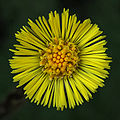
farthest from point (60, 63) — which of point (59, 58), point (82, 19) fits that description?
point (82, 19)

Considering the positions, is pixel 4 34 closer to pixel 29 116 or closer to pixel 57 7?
pixel 57 7

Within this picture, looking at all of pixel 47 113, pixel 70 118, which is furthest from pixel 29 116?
pixel 70 118

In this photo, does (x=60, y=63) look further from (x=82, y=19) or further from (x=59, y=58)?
(x=82, y=19)

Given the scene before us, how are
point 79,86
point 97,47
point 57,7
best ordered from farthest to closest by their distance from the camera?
point 57,7 < point 79,86 < point 97,47

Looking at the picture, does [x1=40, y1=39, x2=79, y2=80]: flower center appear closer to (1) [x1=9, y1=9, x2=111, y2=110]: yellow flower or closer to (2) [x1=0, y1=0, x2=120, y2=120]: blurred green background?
(1) [x1=9, y1=9, x2=111, y2=110]: yellow flower

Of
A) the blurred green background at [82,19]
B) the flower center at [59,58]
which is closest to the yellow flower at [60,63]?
the flower center at [59,58]

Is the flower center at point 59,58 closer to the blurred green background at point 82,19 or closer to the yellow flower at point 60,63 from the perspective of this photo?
the yellow flower at point 60,63

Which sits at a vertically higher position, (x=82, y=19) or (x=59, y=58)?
(x=82, y=19)
